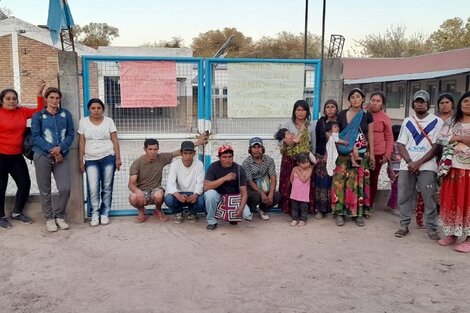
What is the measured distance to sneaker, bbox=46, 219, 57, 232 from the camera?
16.7 feet

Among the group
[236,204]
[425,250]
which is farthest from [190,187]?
[425,250]

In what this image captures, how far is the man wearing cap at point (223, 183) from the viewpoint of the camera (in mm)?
5172

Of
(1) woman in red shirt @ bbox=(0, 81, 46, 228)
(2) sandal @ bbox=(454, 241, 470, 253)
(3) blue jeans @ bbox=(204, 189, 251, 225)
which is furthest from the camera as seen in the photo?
(3) blue jeans @ bbox=(204, 189, 251, 225)

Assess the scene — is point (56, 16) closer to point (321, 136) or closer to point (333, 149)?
point (321, 136)

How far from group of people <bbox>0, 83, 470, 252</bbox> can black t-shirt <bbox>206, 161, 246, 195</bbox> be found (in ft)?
0.04

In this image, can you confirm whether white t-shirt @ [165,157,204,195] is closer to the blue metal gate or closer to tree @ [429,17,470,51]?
the blue metal gate

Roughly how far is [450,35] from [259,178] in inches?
1586

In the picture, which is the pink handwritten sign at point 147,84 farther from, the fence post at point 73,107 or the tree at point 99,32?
the tree at point 99,32

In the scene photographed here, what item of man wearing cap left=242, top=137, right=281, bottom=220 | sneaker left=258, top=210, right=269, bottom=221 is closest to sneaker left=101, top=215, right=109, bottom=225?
man wearing cap left=242, top=137, right=281, bottom=220

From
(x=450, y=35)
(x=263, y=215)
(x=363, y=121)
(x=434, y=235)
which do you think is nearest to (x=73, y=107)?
(x=263, y=215)

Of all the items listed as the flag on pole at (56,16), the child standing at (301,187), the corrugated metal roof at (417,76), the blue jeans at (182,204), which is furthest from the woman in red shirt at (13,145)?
the corrugated metal roof at (417,76)

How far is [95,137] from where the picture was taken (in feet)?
17.1

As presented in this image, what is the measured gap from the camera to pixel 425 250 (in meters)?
4.59

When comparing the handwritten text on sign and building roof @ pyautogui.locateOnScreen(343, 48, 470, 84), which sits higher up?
building roof @ pyautogui.locateOnScreen(343, 48, 470, 84)
